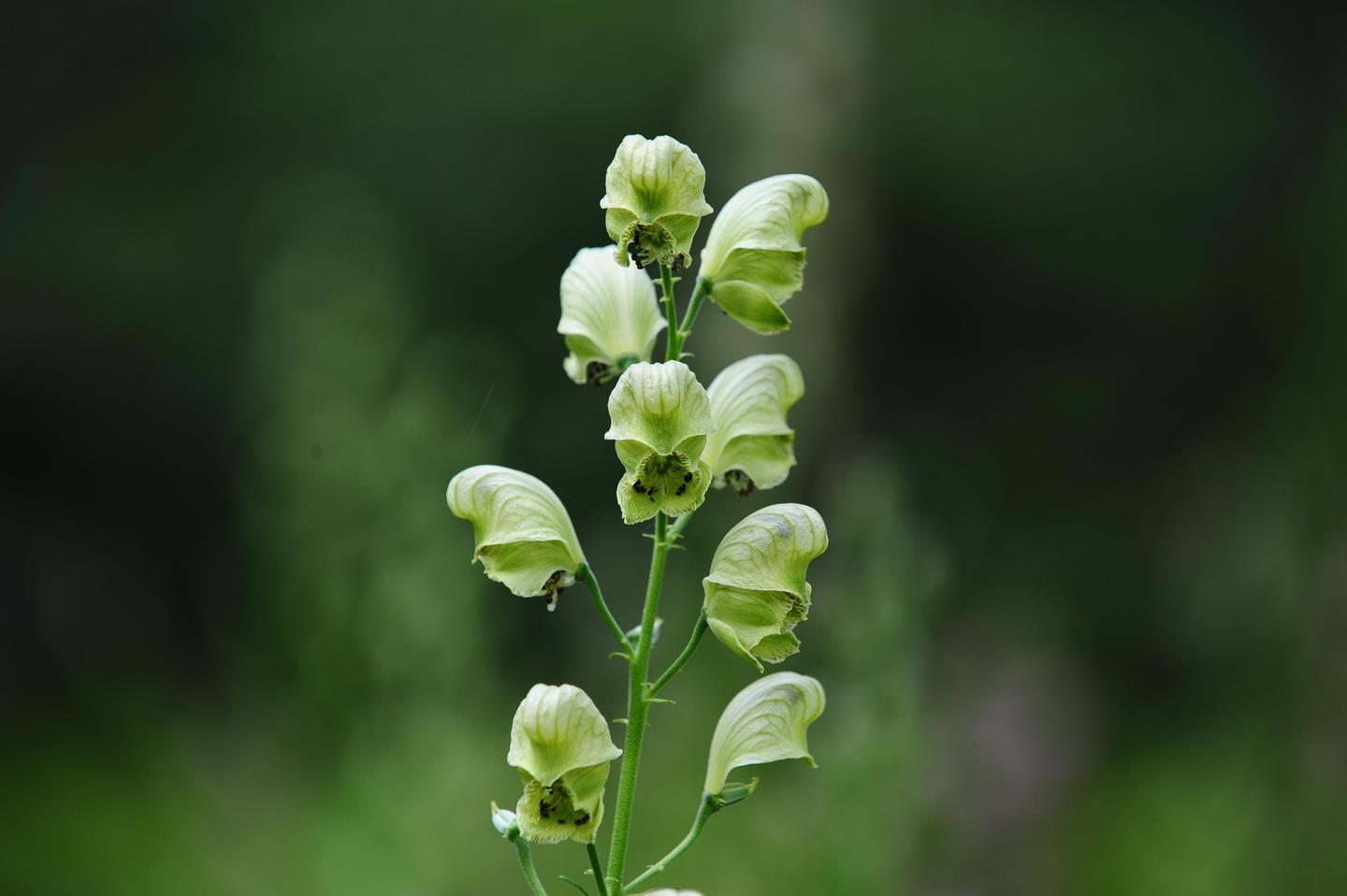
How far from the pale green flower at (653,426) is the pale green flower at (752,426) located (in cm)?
28

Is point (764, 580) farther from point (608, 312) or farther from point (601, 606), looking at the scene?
point (608, 312)

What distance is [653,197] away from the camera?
2209 millimetres

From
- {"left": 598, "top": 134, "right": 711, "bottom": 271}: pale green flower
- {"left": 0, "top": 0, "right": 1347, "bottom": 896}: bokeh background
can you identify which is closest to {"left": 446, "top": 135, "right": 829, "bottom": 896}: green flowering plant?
{"left": 598, "top": 134, "right": 711, "bottom": 271}: pale green flower

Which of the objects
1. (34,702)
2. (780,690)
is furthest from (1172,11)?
(780,690)

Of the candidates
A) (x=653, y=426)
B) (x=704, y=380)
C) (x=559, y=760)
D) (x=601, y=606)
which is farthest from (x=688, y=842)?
(x=704, y=380)

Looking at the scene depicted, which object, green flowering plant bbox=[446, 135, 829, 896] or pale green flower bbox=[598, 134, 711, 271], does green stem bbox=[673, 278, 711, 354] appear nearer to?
green flowering plant bbox=[446, 135, 829, 896]

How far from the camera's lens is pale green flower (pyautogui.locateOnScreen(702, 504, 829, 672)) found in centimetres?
230

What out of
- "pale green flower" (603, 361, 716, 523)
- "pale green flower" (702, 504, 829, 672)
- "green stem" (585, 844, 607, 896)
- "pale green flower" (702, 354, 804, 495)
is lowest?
"green stem" (585, 844, 607, 896)

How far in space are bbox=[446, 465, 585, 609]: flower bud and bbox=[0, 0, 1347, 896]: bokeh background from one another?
2638 mm

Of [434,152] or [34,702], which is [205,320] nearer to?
[434,152]

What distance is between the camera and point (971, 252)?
1454 cm

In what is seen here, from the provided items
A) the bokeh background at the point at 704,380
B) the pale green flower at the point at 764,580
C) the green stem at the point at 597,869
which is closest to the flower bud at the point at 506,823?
the green stem at the point at 597,869

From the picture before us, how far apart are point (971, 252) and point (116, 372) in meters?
8.72

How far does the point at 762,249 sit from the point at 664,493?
1.62 feet
